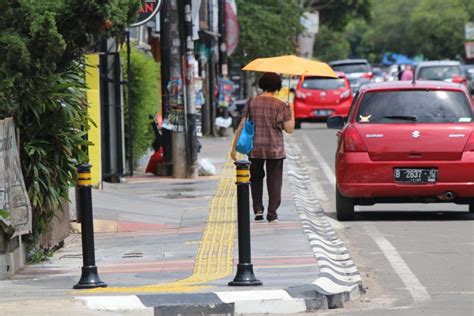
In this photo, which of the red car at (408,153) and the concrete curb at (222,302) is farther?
the red car at (408,153)

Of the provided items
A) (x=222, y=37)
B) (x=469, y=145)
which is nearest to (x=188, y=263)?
(x=469, y=145)

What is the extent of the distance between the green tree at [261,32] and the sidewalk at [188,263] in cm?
2345

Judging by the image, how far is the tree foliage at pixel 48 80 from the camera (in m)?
9.85

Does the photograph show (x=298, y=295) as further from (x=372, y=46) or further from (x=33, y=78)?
(x=372, y=46)

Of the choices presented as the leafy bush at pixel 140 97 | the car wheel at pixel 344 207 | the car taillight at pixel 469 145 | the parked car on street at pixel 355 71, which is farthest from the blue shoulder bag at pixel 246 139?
the parked car on street at pixel 355 71

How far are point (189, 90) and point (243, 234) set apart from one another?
10834 millimetres

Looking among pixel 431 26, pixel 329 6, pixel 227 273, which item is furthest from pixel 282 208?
pixel 431 26

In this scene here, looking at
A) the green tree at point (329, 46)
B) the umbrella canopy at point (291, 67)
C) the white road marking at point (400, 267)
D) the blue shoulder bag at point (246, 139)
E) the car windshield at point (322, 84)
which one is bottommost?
the green tree at point (329, 46)

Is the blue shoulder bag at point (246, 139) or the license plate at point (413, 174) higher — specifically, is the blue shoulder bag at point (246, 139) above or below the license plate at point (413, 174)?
above

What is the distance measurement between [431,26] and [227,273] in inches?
3901

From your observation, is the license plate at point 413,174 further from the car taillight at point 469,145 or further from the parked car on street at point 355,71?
the parked car on street at point 355,71

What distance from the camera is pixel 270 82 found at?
14.2 meters

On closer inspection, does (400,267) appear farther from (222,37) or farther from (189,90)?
(222,37)

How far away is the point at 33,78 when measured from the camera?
33.6ft
